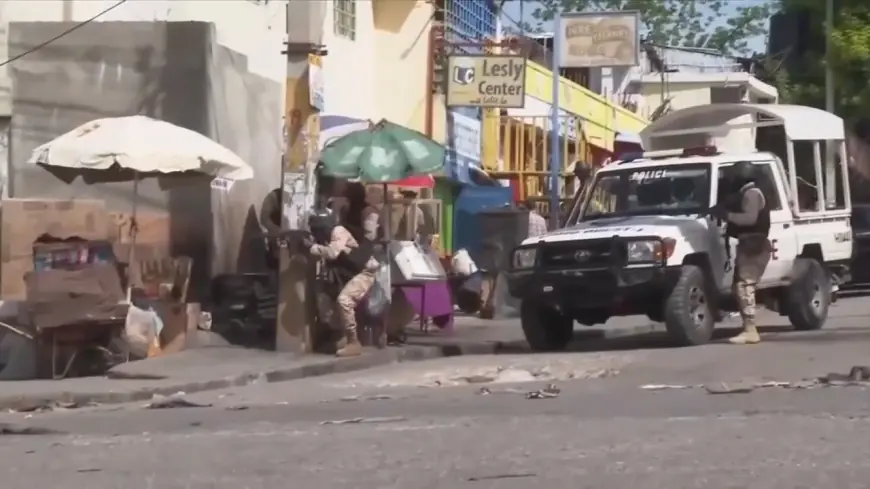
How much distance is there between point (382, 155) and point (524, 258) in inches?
81.9

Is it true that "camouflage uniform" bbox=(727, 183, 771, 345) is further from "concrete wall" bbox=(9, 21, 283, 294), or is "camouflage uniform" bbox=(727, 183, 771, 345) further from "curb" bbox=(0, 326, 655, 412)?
"concrete wall" bbox=(9, 21, 283, 294)

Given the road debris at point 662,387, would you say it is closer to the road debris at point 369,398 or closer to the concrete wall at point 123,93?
the road debris at point 369,398

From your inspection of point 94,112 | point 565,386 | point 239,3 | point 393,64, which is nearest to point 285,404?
point 565,386

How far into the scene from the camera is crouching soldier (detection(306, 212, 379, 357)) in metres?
15.3

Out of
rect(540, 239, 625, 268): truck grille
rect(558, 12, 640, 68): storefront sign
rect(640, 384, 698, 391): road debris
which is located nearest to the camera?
rect(640, 384, 698, 391): road debris

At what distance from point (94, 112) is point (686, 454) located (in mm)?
11627

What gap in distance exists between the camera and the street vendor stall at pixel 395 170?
54.6 ft

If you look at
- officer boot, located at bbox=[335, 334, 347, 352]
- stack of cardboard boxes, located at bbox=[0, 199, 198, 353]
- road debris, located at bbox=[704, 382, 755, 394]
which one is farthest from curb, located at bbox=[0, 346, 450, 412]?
road debris, located at bbox=[704, 382, 755, 394]

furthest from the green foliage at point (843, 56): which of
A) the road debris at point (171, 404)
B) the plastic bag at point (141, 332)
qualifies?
the road debris at point (171, 404)

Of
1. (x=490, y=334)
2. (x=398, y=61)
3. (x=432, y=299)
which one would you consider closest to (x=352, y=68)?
(x=398, y=61)

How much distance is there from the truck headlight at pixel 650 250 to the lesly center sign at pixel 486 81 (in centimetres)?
1022

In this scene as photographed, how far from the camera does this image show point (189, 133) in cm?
1537

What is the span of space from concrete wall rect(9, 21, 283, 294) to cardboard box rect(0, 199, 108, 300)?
1620mm

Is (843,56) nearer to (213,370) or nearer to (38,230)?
(38,230)
